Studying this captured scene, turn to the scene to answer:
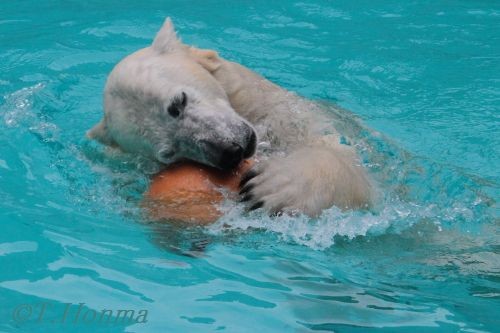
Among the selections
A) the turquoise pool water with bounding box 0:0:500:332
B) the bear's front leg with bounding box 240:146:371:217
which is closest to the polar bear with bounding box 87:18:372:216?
the bear's front leg with bounding box 240:146:371:217

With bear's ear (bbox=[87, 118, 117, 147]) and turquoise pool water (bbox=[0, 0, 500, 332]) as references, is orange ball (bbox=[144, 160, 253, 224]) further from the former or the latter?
bear's ear (bbox=[87, 118, 117, 147])

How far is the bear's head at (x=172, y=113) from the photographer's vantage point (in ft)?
12.6

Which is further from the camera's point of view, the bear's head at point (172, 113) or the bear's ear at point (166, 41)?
the bear's ear at point (166, 41)

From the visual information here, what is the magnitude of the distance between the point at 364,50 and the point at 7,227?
3691mm

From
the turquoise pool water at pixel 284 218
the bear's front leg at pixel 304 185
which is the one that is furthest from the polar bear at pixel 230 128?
the turquoise pool water at pixel 284 218

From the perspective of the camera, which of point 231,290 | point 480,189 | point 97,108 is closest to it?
point 231,290

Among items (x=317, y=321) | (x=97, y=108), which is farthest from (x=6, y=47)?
(x=317, y=321)

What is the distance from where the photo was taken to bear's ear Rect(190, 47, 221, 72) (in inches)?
177

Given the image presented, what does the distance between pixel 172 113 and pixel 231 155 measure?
407 mm

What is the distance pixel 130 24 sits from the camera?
7633mm

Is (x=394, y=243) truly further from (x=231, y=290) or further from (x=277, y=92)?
(x=277, y=92)

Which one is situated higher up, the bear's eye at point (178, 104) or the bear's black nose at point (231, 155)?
the bear's eye at point (178, 104)

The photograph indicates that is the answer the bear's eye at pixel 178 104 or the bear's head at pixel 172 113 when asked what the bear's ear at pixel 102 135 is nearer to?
the bear's head at pixel 172 113

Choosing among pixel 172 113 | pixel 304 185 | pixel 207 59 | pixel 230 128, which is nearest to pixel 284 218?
pixel 304 185
